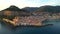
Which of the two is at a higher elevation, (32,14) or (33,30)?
(32,14)

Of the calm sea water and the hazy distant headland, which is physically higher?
the hazy distant headland

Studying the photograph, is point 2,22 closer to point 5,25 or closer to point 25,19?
point 5,25

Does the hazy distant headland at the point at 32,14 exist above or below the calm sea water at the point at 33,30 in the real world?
above

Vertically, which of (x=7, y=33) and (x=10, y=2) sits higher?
(x=10, y=2)

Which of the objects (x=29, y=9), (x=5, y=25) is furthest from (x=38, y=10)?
(x=5, y=25)

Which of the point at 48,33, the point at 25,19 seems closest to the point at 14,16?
the point at 25,19

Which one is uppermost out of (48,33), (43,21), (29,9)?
(29,9)
